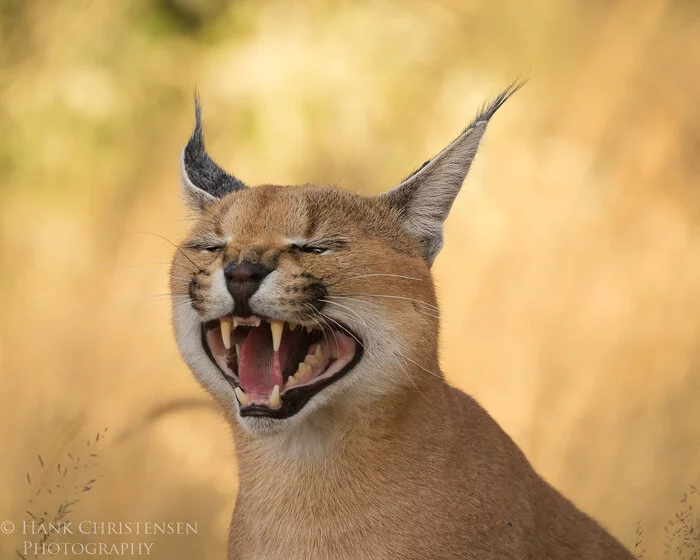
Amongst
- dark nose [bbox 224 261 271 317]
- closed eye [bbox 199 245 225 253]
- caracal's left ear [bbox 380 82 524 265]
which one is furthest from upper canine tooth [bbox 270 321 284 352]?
caracal's left ear [bbox 380 82 524 265]

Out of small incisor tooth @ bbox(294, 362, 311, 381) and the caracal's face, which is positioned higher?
the caracal's face

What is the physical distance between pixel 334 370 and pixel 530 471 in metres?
1.15

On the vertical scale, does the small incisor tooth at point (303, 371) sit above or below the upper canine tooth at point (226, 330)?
below

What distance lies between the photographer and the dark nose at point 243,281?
11.6 ft

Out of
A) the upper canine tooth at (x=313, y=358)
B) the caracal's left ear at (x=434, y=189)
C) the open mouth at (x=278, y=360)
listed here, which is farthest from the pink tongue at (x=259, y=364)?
the caracal's left ear at (x=434, y=189)

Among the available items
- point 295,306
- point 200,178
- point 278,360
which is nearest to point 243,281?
point 295,306

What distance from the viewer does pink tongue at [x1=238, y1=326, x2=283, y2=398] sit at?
3646 mm

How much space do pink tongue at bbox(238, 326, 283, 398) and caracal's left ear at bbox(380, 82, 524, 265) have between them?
0.79 metres

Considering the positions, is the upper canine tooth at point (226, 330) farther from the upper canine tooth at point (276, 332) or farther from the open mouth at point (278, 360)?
the upper canine tooth at point (276, 332)

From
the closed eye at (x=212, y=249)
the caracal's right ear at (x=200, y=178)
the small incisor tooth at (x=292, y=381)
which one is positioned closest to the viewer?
the small incisor tooth at (x=292, y=381)

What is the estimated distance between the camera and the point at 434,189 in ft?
13.7

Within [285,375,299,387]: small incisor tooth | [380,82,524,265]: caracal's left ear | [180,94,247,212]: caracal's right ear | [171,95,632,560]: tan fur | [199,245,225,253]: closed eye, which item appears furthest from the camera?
[180,94,247,212]: caracal's right ear

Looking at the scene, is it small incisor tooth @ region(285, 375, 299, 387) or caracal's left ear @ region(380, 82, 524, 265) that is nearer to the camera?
small incisor tooth @ region(285, 375, 299, 387)

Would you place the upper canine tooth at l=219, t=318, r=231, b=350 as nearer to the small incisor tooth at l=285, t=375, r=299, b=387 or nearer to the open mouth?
the open mouth
